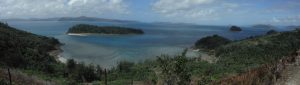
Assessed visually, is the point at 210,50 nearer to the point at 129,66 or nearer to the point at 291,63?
the point at 129,66

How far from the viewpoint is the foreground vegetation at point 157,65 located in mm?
16641

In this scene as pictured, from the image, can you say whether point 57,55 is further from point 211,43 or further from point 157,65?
point 157,65

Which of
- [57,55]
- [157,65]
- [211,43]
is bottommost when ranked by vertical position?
[57,55]

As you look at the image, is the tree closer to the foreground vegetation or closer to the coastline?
the foreground vegetation

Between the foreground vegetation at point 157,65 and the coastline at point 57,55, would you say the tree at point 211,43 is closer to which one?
the foreground vegetation at point 157,65

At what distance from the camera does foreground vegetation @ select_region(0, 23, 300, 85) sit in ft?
54.6

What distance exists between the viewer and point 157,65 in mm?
18078

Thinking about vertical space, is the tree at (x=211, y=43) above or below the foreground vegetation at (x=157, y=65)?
below

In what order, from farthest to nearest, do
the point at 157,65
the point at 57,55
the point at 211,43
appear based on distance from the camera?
1. the point at 211,43
2. the point at 57,55
3. the point at 157,65

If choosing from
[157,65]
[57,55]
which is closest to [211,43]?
[57,55]

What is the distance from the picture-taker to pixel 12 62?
54969 mm

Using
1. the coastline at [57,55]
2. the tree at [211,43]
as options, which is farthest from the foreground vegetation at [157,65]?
the coastline at [57,55]

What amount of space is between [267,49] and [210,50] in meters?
30.2

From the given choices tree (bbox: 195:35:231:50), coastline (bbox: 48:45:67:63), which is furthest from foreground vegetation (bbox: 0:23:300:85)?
coastline (bbox: 48:45:67:63)
